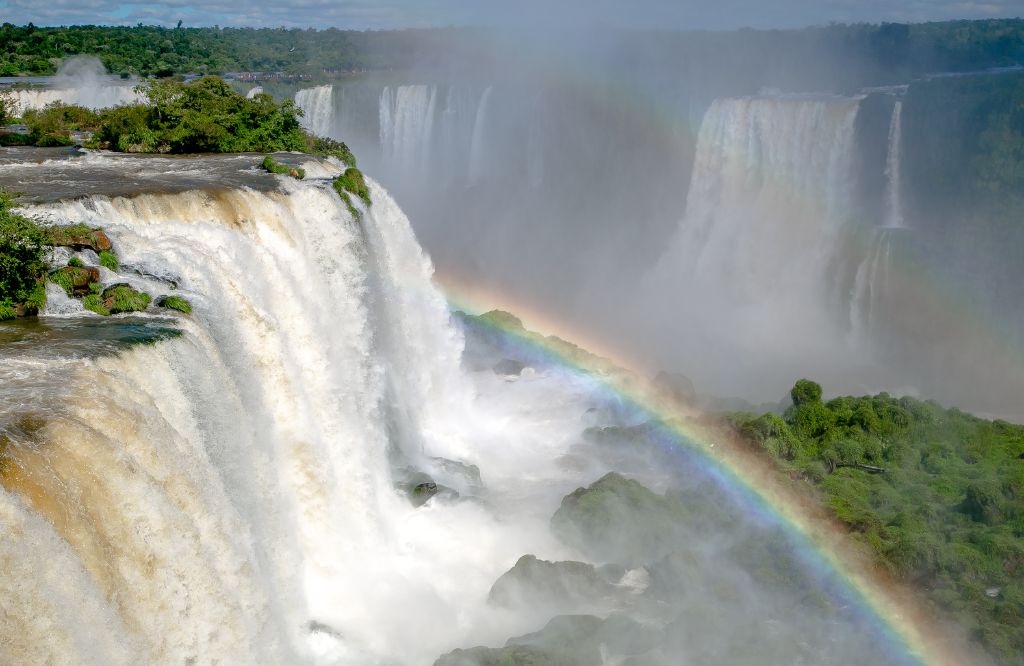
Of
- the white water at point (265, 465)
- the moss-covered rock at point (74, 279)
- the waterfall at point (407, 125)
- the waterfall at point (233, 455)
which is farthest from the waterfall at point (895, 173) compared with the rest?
the moss-covered rock at point (74, 279)

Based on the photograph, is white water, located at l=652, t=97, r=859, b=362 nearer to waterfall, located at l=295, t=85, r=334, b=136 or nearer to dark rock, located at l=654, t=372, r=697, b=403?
dark rock, located at l=654, t=372, r=697, b=403

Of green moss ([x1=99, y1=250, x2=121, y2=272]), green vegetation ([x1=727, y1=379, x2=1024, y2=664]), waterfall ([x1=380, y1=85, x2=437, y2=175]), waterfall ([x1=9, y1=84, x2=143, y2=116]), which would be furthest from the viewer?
waterfall ([x1=380, y1=85, x2=437, y2=175])

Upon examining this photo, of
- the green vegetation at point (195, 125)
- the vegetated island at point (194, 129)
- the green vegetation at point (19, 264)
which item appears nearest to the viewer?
the green vegetation at point (19, 264)

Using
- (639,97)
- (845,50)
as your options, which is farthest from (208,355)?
(845,50)

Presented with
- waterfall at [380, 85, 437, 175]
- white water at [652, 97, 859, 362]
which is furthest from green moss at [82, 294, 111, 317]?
waterfall at [380, 85, 437, 175]

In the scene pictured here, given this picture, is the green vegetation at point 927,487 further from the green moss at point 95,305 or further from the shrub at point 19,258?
the shrub at point 19,258

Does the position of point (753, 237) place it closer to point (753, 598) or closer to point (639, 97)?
point (639, 97)

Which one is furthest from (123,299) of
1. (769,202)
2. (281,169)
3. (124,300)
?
(769,202)
